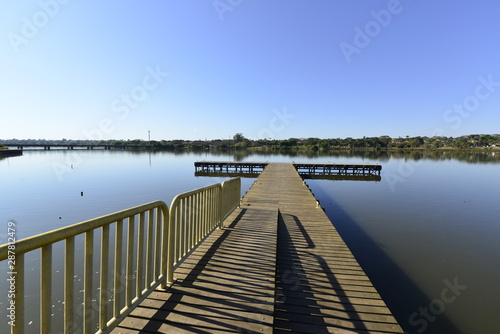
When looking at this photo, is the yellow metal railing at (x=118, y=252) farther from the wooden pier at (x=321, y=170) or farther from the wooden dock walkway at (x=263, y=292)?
the wooden pier at (x=321, y=170)

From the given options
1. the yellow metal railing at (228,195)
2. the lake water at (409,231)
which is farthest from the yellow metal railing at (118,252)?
the lake water at (409,231)

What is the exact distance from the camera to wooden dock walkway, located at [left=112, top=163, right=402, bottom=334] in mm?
2654

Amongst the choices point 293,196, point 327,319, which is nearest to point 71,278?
point 327,319

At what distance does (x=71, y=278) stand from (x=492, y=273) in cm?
967

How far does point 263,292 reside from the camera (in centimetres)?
319

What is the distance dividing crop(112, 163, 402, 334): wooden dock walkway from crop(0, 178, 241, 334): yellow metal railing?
276 millimetres

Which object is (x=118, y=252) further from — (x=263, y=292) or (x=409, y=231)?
(x=409, y=231)

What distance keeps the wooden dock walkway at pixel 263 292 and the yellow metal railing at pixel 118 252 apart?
0.28 meters

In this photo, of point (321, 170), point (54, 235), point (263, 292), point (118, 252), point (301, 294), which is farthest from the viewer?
point (321, 170)

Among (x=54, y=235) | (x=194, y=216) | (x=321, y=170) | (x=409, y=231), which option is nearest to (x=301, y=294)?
(x=194, y=216)

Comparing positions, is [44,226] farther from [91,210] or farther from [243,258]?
[243,258]

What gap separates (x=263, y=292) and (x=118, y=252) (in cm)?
185

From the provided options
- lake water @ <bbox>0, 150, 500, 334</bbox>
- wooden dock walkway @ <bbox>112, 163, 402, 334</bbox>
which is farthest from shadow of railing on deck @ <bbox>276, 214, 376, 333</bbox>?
lake water @ <bbox>0, 150, 500, 334</bbox>

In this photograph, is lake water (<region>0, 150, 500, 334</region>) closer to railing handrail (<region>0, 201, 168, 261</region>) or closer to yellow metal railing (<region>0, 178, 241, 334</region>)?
yellow metal railing (<region>0, 178, 241, 334</region>)
